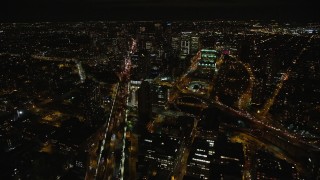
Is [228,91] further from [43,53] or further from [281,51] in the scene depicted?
[43,53]

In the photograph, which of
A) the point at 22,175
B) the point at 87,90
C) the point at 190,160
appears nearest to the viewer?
the point at 22,175

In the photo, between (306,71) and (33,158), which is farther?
(306,71)

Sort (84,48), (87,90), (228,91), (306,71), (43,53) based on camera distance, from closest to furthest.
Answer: (87,90) < (228,91) < (306,71) < (43,53) < (84,48)

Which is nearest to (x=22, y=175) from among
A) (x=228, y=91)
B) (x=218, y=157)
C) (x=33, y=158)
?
(x=33, y=158)

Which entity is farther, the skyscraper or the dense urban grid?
the skyscraper

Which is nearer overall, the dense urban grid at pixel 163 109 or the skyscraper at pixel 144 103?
the dense urban grid at pixel 163 109

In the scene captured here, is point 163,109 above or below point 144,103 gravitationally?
below

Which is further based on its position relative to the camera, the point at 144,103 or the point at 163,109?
the point at 163,109

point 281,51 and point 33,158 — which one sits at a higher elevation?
point 281,51
